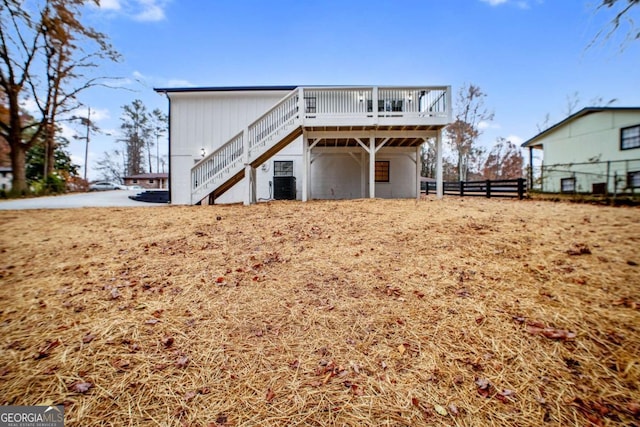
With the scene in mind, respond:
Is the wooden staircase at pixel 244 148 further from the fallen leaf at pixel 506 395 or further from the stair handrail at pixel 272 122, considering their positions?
the fallen leaf at pixel 506 395

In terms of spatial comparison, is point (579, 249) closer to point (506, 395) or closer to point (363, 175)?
point (506, 395)

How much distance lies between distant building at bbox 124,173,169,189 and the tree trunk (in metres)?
30.0

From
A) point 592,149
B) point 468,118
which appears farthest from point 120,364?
point 468,118

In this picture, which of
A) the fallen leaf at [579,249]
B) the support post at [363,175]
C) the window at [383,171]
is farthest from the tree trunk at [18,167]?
→ the fallen leaf at [579,249]

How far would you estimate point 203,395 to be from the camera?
151cm

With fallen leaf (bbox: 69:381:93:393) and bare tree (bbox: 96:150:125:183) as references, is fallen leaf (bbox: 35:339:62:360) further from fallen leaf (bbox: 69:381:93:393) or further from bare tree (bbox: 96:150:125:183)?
bare tree (bbox: 96:150:125:183)

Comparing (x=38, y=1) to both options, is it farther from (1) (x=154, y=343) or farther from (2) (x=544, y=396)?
(2) (x=544, y=396)

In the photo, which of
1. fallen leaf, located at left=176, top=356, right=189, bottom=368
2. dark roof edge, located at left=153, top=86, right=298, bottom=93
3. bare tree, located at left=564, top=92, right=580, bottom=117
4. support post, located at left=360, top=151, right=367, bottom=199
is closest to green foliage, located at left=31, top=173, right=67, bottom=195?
dark roof edge, located at left=153, top=86, right=298, bottom=93

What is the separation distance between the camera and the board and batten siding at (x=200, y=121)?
12.0m

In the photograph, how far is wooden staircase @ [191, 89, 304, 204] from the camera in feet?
26.8

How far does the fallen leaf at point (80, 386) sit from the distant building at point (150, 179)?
4744 cm

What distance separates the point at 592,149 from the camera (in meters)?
14.4

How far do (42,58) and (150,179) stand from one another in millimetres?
32860

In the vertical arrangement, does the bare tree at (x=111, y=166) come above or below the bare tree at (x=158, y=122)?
below
